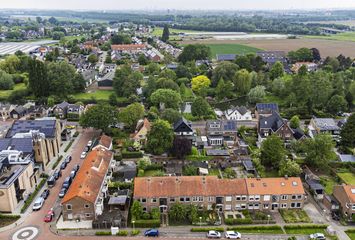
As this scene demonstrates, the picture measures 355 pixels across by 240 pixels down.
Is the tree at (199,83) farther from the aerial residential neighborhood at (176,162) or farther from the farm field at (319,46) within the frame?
the farm field at (319,46)

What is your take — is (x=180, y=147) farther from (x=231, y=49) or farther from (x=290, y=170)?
(x=231, y=49)

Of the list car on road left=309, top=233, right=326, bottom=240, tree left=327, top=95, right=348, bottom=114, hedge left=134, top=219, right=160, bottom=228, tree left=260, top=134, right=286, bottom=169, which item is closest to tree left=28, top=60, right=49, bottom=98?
tree left=260, top=134, right=286, bottom=169

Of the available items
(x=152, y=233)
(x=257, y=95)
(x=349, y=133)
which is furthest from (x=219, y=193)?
(x=257, y=95)

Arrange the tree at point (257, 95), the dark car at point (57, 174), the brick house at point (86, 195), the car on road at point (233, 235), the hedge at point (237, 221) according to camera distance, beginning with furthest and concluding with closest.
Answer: the tree at point (257, 95)
the dark car at point (57, 174)
the hedge at point (237, 221)
the brick house at point (86, 195)
the car on road at point (233, 235)

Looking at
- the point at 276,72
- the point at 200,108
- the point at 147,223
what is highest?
the point at 276,72

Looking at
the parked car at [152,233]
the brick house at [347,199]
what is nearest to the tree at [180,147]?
the parked car at [152,233]

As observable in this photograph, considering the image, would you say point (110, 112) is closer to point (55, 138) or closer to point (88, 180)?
point (55, 138)

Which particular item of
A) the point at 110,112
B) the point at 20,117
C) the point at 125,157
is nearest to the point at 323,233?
the point at 125,157
